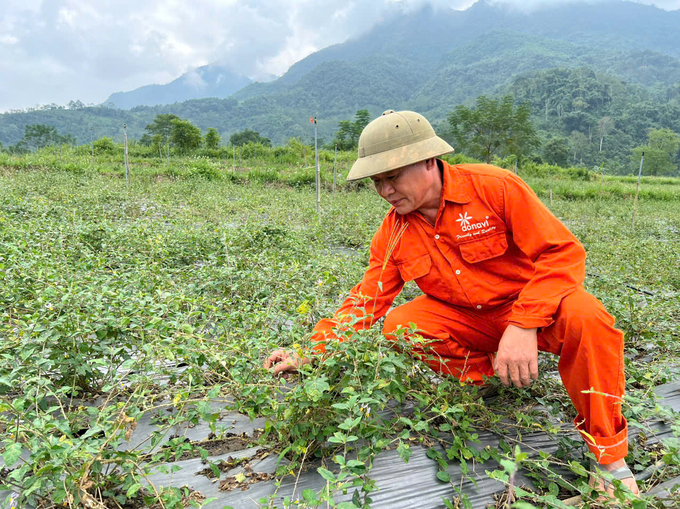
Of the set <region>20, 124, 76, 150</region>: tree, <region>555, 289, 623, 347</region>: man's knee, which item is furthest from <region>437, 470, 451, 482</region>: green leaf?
<region>20, 124, 76, 150</region>: tree

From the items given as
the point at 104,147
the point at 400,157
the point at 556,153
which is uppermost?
the point at 104,147

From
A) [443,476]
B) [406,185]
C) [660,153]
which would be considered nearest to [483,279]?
[406,185]

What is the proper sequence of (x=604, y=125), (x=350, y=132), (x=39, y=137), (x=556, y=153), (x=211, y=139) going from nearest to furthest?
(x=211, y=139) < (x=350, y=132) < (x=556, y=153) < (x=39, y=137) < (x=604, y=125)

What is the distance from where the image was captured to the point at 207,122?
85.0m

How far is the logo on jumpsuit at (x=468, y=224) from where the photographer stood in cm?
200

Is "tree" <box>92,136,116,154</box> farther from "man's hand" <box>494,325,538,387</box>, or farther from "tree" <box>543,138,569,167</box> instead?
"tree" <box>543,138,569,167</box>

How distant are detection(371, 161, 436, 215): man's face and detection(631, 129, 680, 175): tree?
42297mm

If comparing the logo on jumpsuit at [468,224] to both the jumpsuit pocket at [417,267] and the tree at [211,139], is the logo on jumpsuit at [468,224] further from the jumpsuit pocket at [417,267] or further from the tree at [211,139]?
the tree at [211,139]

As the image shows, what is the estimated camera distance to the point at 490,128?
29.4 m

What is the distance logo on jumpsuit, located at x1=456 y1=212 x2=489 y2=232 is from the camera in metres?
2.00

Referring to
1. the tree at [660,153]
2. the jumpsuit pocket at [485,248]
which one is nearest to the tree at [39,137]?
the jumpsuit pocket at [485,248]

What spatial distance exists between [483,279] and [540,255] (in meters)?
0.30

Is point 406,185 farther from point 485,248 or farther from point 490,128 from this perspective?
point 490,128

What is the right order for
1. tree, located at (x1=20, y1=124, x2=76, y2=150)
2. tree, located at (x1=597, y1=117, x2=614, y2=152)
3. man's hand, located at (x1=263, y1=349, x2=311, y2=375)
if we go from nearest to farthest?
1. man's hand, located at (x1=263, y1=349, x2=311, y2=375)
2. tree, located at (x1=20, y1=124, x2=76, y2=150)
3. tree, located at (x1=597, y1=117, x2=614, y2=152)
